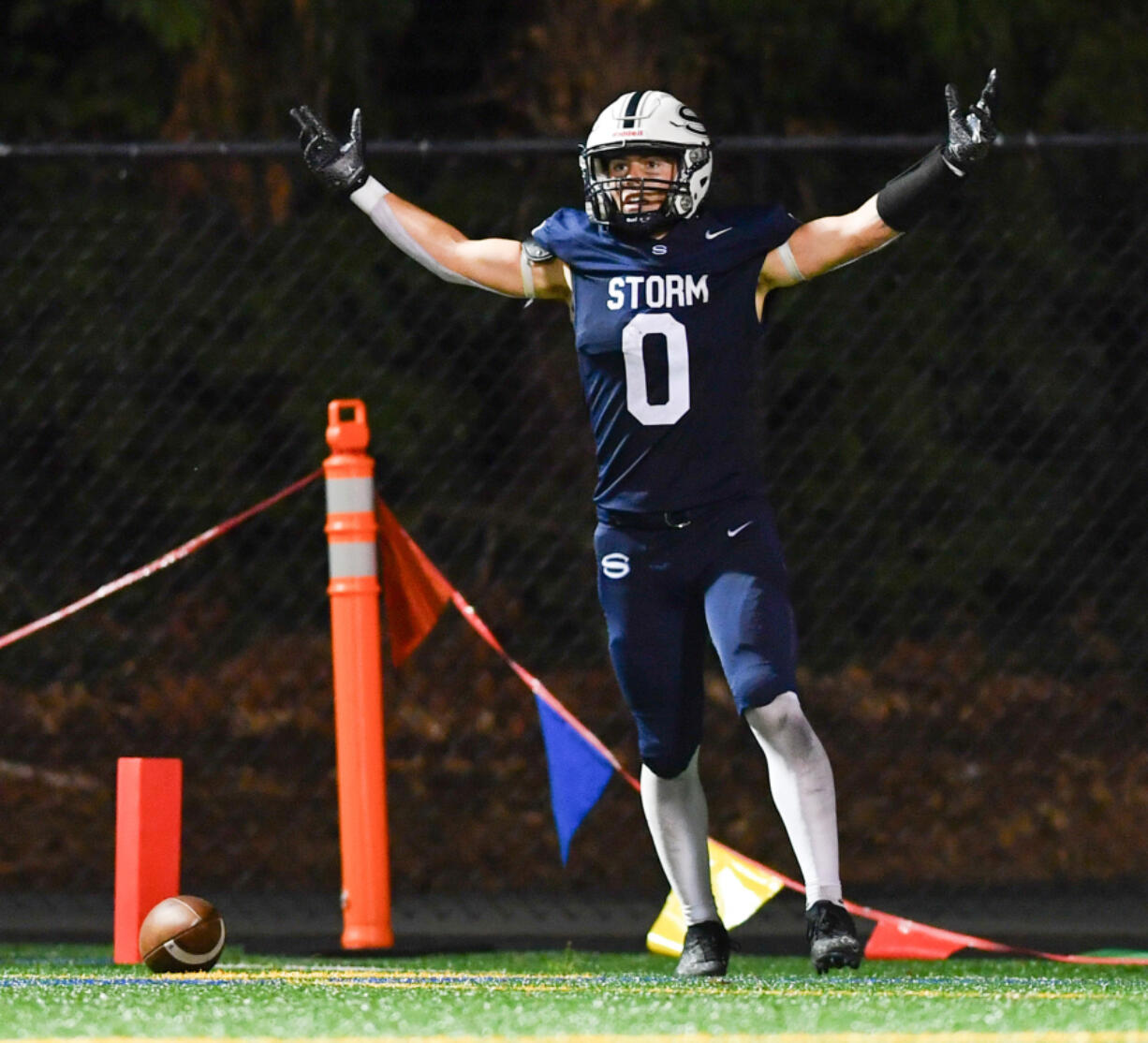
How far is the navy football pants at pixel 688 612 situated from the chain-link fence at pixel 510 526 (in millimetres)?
3383

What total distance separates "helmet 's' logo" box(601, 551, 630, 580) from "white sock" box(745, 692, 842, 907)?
38 centimetres

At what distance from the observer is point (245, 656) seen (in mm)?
8789

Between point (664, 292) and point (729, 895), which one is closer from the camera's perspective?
point (664, 292)

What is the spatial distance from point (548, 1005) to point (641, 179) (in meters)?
1.72

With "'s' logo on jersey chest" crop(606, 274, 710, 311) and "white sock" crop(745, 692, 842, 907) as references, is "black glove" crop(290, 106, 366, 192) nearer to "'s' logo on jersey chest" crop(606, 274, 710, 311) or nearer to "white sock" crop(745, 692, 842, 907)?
"'s' logo on jersey chest" crop(606, 274, 710, 311)

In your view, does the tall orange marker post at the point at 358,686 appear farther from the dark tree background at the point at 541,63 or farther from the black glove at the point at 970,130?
the dark tree background at the point at 541,63

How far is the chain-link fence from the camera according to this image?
8.09 m

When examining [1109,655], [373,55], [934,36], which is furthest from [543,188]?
[1109,655]

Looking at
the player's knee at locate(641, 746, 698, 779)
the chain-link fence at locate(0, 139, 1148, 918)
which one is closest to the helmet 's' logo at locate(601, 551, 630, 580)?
the player's knee at locate(641, 746, 698, 779)

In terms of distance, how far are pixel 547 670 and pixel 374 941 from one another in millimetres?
3146

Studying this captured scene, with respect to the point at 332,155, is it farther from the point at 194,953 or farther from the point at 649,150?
the point at 194,953

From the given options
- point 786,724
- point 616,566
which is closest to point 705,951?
point 786,724

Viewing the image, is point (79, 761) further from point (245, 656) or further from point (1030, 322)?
point (1030, 322)

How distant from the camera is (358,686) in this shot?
533 centimetres
